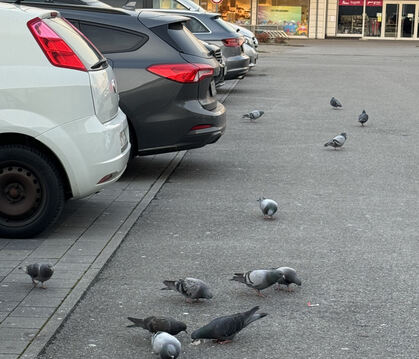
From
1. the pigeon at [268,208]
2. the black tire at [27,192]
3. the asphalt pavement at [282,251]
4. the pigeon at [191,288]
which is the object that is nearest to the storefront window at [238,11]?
the asphalt pavement at [282,251]

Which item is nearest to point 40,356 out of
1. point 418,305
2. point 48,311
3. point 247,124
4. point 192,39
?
point 48,311

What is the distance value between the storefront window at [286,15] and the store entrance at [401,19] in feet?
17.5

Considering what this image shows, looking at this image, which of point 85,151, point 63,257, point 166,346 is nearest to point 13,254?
point 63,257

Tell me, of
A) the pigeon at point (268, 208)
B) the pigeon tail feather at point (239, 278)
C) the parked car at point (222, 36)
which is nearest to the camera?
the pigeon tail feather at point (239, 278)

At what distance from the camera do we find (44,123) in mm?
7465

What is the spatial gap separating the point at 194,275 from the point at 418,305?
1480 millimetres

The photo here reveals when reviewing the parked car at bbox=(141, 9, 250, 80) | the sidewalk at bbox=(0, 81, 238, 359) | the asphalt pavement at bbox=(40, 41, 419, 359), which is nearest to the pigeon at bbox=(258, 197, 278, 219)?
the asphalt pavement at bbox=(40, 41, 419, 359)

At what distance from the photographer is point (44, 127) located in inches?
293

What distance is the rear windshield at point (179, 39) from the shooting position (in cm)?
1022

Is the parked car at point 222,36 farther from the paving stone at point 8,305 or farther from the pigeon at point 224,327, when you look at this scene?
the pigeon at point 224,327

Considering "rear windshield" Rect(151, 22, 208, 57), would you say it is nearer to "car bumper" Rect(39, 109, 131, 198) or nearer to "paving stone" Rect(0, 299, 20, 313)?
"car bumper" Rect(39, 109, 131, 198)

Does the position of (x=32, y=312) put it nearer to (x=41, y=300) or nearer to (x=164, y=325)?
(x=41, y=300)

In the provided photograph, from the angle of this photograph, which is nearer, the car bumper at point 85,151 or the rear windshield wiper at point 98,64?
the car bumper at point 85,151

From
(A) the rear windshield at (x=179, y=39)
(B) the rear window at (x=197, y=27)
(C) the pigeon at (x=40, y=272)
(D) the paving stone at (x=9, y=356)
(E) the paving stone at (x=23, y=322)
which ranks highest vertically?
(A) the rear windshield at (x=179, y=39)
